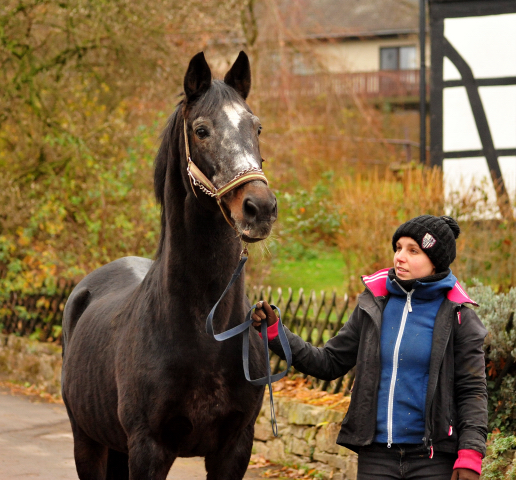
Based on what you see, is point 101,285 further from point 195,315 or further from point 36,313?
point 36,313

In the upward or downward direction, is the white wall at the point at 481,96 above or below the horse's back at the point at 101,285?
above

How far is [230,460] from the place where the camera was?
10.8 ft

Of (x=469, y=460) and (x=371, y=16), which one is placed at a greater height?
(x=371, y=16)

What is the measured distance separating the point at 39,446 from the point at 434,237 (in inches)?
197

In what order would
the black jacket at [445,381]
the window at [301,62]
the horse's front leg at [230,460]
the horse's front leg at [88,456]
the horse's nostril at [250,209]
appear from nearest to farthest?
the horse's nostril at [250,209] → the black jacket at [445,381] → the horse's front leg at [230,460] → the horse's front leg at [88,456] → the window at [301,62]

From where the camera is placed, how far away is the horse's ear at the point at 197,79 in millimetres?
3119

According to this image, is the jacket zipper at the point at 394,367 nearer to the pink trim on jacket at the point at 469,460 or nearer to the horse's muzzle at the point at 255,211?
the pink trim on jacket at the point at 469,460

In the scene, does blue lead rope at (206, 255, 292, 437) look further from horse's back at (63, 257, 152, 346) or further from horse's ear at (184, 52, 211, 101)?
horse's back at (63, 257, 152, 346)

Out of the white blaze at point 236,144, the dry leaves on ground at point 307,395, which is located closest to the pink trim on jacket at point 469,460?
the white blaze at point 236,144

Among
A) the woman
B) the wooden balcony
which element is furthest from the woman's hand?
the wooden balcony

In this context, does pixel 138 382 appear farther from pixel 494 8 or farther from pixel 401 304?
pixel 494 8

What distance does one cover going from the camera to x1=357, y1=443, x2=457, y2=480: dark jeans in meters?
2.99

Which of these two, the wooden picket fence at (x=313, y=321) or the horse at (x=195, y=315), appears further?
the wooden picket fence at (x=313, y=321)

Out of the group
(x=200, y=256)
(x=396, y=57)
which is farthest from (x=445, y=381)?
(x=396, y=57)
